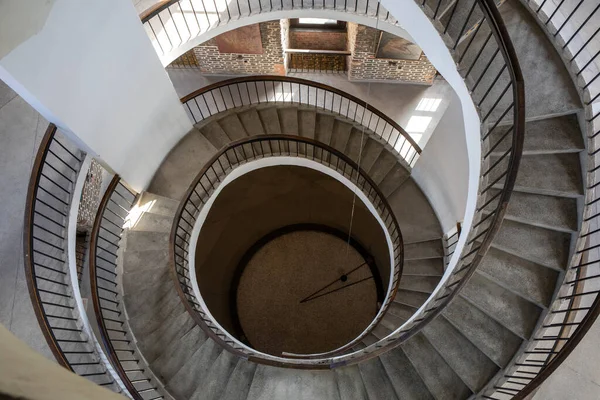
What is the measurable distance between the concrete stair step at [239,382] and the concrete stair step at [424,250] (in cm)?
390

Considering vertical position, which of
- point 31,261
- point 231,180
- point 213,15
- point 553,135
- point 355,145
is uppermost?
point 213,15

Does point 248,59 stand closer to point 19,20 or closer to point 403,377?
point 19,20

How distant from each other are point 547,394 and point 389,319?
3.29 metres

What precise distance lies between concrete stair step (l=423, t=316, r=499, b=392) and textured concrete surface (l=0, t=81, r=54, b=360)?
5.22 meters

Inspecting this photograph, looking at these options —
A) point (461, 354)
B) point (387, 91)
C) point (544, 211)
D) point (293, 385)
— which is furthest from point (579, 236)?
point (387, 91)

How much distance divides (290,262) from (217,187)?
16.7 ft

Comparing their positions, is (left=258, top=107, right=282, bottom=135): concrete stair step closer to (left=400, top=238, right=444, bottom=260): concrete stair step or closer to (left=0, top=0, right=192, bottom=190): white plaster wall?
(left=0, top=0, right=192, bottom=190): white plaster wall

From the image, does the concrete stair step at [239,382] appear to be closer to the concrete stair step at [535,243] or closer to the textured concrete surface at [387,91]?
the concrete stair step at [535,243]

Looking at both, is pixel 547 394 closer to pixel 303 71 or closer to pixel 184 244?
pixel 184 244

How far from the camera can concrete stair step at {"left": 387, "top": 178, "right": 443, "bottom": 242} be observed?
8766 mm

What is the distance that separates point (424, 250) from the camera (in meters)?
8.62

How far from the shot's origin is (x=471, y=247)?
5336 millimetres

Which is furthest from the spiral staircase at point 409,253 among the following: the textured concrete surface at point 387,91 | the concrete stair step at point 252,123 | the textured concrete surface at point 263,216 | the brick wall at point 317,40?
the textured concrete surface at point 263,216

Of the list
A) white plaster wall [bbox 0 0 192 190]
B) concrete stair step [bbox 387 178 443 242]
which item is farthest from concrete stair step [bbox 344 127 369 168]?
white plaster wall [bbox 0 0 192 190]
